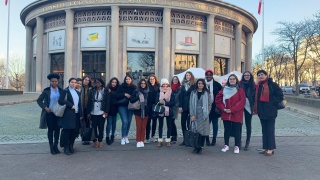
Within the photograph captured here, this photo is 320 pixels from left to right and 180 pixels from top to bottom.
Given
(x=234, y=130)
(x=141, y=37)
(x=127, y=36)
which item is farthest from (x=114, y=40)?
(x=234, y=130)

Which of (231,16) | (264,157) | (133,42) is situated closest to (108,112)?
(264,157)

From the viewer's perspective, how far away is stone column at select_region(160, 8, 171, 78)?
101 feet

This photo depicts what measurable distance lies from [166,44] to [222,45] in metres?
8.68

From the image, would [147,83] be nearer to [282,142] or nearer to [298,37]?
[282,142]

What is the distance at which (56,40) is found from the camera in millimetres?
33375

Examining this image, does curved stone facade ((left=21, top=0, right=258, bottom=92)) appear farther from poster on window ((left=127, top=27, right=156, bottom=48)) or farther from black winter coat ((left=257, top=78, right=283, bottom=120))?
black winter coat ((left=257, top=78, right=283, bottom=120))

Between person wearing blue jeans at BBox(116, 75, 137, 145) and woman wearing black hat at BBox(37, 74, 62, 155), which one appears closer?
woman wearing black hat at BBox(37, 74, 62, 155)

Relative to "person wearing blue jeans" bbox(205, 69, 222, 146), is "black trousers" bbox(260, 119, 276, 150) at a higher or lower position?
lower

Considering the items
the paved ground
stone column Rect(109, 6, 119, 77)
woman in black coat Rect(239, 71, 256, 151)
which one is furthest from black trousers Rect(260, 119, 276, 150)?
stone column Rect(109, 6, 119, 77)

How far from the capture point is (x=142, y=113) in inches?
267

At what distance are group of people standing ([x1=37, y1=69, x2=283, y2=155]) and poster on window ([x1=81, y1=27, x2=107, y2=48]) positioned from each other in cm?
2530

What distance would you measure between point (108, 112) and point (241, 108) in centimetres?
330

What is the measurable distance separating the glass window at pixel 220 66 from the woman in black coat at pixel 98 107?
3031cm

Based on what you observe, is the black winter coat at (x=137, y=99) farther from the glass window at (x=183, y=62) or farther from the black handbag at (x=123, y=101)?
the glass window at (x=183, y=62)
